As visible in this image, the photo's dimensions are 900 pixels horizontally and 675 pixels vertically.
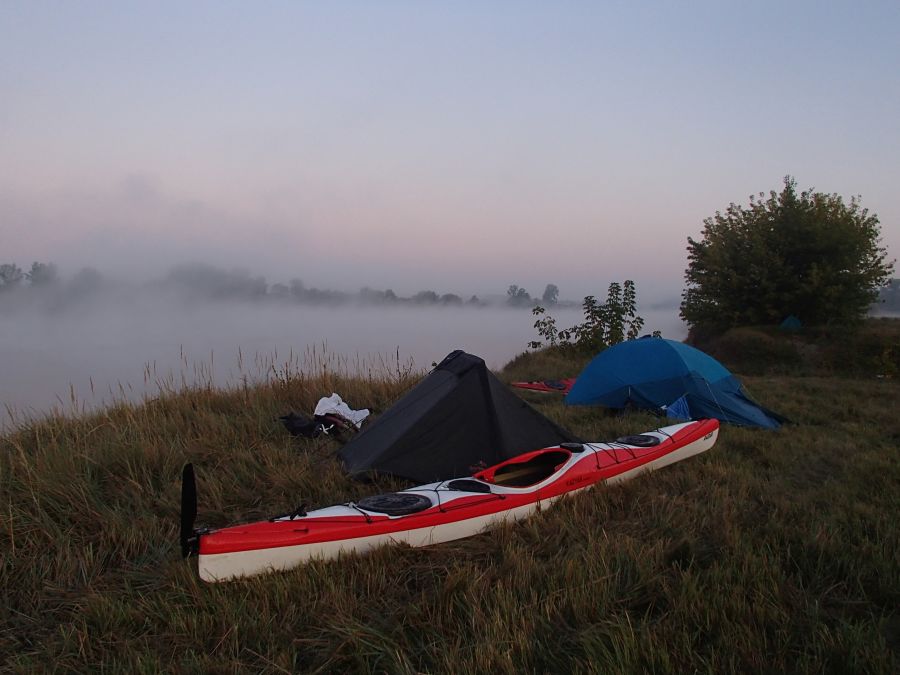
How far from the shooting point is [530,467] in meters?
3.83

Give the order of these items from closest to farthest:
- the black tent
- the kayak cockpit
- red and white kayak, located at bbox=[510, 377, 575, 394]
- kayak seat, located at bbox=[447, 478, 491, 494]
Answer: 1. kayak seat, located at bbox=[447, 478, 491, 494]
2. the kayak cockpit
3. the black tent
4. red and white kayak, located at bbox=[510, 377, 575, 394]

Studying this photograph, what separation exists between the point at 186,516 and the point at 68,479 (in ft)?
5.12

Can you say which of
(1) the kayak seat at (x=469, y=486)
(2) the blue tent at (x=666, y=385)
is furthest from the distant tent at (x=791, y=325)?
(1) the kayak seat at (x=469, y=486)

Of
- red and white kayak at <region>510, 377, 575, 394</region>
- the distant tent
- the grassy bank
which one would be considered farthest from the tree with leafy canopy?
the grassy bank

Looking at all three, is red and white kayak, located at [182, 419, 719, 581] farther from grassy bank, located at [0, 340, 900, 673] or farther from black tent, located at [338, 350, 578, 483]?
black tent, located at [338, 350, 578, 483]

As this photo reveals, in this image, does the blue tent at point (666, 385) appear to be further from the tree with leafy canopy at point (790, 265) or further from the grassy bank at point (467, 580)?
the tree with leafy canopy at point (790, 265)

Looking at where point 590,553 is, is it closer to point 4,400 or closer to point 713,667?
point 713,667

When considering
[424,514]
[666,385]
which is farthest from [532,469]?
[666,385]

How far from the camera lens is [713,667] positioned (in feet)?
5.74

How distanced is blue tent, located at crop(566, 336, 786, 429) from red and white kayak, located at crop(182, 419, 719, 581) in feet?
7.16

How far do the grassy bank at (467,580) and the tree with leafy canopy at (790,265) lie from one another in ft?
40.7

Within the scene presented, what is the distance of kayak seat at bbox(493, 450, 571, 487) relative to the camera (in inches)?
145

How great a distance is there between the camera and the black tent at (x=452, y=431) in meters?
3.76

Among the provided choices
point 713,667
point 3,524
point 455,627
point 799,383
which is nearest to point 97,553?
point 3,524
